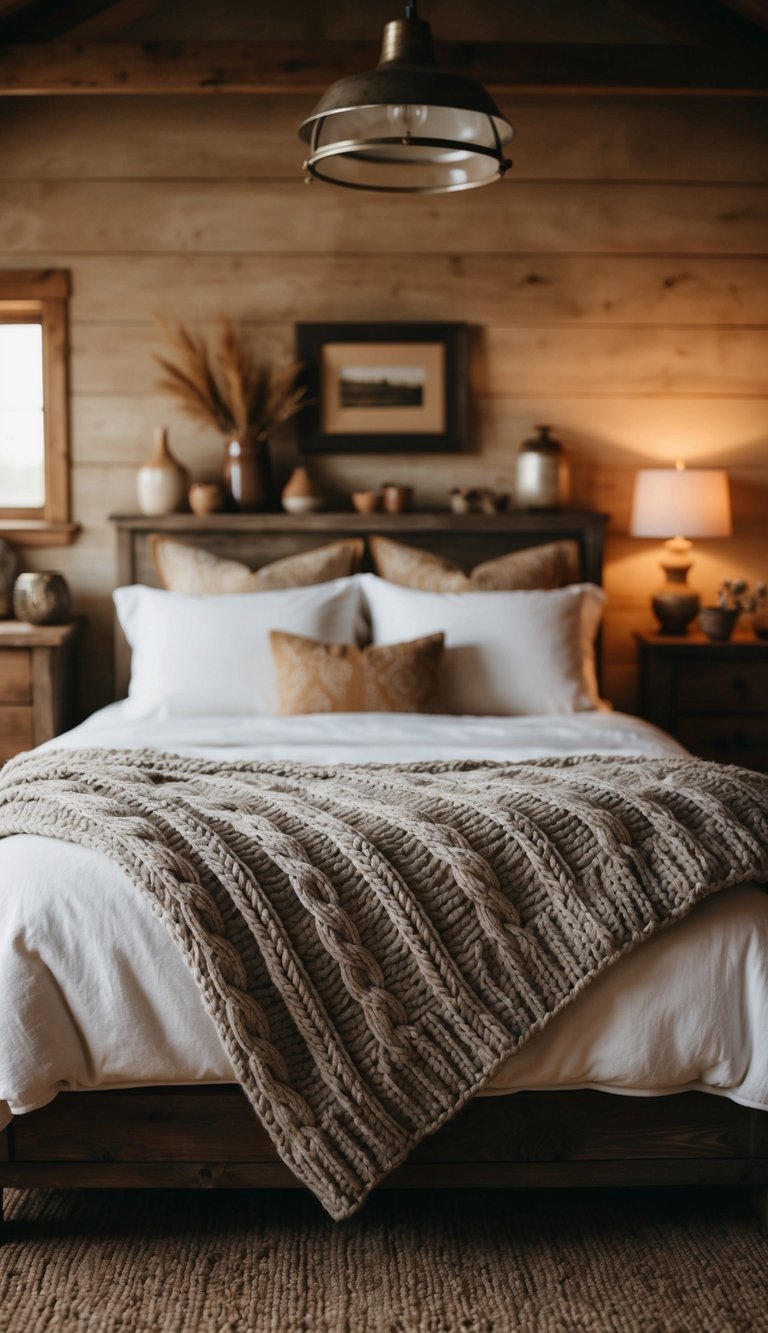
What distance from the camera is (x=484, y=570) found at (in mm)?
3672

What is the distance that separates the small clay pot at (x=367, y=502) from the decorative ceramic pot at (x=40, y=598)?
0.98m

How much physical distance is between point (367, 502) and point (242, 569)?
0.47 m

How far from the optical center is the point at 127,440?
4.04m

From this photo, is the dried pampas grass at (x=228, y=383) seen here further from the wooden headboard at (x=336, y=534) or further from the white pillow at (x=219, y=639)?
the white pillow at (x=219, y=639)

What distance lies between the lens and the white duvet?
1.81m

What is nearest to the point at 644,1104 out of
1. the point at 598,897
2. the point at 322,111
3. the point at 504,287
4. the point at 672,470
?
the point at 598,897

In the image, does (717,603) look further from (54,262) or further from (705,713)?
(54,262)

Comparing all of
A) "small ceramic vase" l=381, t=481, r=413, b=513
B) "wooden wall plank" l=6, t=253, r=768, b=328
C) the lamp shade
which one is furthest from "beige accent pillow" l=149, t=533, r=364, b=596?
the lamp shade

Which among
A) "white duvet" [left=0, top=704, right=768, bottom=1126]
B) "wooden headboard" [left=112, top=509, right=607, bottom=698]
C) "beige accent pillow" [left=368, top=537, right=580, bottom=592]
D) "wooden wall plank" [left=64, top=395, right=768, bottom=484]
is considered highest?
"wooden wall plank" [left=64, top=395, right=768, bottom=484]

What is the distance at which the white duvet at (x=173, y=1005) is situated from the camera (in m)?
1.81

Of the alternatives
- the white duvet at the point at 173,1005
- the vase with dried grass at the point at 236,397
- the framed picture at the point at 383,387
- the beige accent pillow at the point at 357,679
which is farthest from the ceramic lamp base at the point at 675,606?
the white duvet at the point at 173,1005

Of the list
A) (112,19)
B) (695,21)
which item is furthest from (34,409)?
(695,21)

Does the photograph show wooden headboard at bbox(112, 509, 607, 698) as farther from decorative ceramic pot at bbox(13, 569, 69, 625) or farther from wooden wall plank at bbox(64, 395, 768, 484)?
wooden wall plank at bbox(64, 395, 768, 484)

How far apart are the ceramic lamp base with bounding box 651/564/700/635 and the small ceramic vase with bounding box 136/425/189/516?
1.58 metres
